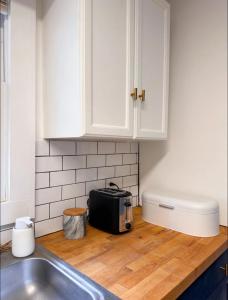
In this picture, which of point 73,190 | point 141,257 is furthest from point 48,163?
point 141,257

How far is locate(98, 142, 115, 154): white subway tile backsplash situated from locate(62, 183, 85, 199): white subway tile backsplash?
24 cm

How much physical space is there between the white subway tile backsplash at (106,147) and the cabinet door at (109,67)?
347mm

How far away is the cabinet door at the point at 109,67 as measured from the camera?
0.92 metres

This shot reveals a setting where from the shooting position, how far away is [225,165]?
51.1 inches

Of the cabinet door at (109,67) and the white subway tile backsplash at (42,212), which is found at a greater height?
the cabinet door at (109,67)

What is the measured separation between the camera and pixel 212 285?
1.05m

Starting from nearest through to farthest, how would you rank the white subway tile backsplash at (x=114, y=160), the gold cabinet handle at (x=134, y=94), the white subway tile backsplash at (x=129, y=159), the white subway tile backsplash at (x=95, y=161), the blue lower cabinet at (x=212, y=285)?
the blue lower cabinet at (x=212, y=285) → the gold cabinet handle at (x=134, y=94) → the white subway tile backsplash at (x=95, y=161) → the white subway tile backsplash at (x=114, y=160) → the white subway tile backsplash at (x=129, y=159)

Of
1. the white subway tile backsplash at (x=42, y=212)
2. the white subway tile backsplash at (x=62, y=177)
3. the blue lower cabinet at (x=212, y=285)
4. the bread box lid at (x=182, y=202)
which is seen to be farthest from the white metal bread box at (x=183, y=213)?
the white subway tile backsplash at (x=42, y=212)

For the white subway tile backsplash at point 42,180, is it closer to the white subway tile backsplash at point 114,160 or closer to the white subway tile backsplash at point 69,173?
the white subway tile backsplash at point 69,173

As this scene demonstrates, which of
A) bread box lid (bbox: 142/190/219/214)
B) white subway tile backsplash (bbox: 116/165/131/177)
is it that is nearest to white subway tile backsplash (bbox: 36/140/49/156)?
white subway tile backsplash (bbox: 116/165/131/177)

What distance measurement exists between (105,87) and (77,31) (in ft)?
0.79

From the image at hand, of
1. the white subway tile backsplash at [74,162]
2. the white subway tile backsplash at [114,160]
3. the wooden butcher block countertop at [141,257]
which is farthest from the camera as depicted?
the white subway tile backsplash at [114,160]

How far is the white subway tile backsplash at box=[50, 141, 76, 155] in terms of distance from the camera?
1.17 meters

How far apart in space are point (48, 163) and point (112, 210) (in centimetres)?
41
